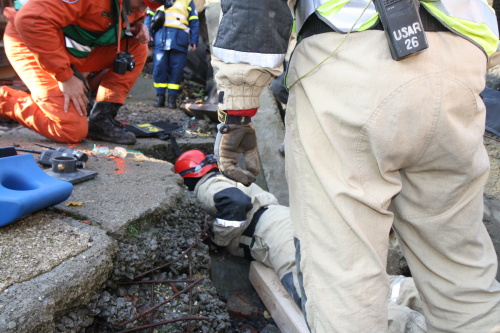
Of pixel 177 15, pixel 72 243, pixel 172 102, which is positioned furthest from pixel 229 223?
pixel 177 15

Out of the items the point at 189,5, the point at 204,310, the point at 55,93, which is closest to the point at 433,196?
the point at 204,310

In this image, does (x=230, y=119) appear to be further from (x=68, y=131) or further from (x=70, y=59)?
(x=70, y=59)

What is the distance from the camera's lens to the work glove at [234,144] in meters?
1.55

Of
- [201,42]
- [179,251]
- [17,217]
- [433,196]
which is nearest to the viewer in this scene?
[433,196]

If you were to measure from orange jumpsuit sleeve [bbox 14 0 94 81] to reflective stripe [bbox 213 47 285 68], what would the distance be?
1.99m

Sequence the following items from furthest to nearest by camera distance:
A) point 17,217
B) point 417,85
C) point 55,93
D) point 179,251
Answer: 1. point 55,93
2. point 179,251
3. point 17,217
4. point 417,85

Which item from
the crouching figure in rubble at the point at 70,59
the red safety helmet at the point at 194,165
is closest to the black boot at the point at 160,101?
the crouching figure in rubble at the point at 70,59

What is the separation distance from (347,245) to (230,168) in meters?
0.65

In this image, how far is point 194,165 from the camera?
126 inches

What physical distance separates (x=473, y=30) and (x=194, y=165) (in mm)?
2271

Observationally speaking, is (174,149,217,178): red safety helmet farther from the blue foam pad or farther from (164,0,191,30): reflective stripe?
(164,0,191,30): reflective stripe

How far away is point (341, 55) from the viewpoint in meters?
1.20

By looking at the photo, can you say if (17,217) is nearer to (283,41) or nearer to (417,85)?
(283,41)

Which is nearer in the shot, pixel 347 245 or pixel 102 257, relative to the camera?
pixel 347 245
